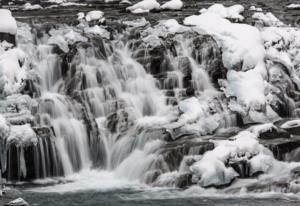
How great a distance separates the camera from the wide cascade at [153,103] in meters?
17.7

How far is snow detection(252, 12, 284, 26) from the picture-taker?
27141 millimetres

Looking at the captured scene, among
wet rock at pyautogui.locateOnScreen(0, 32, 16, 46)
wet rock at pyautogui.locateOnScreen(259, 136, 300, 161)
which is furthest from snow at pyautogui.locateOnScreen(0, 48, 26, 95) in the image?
wet rock at pyautogui.locateOnScreen(259, 136, 300, 161)

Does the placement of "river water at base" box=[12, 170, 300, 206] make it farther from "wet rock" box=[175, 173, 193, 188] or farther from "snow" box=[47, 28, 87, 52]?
"snow" box=[47, 28, 87, 52]

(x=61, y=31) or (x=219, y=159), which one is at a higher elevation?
(x=61, y=31)

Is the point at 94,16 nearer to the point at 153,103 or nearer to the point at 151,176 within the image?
the point at 153,103

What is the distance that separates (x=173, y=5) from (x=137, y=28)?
6309mm

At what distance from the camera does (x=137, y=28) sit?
24625 mm

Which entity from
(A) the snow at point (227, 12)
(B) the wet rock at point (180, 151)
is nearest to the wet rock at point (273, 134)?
(B) the wet rock at point (180, 151)

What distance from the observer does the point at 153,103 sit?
21.2 metres

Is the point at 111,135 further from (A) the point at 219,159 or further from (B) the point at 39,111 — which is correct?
(A) the point at 219,159

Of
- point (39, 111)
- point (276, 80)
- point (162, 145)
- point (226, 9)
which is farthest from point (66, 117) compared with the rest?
point (226, 9)

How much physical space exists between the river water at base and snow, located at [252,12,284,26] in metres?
11.7

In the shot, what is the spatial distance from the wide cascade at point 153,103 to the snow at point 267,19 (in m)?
1.24

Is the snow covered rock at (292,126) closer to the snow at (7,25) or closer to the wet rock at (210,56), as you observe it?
the wet rock at (210,56)
